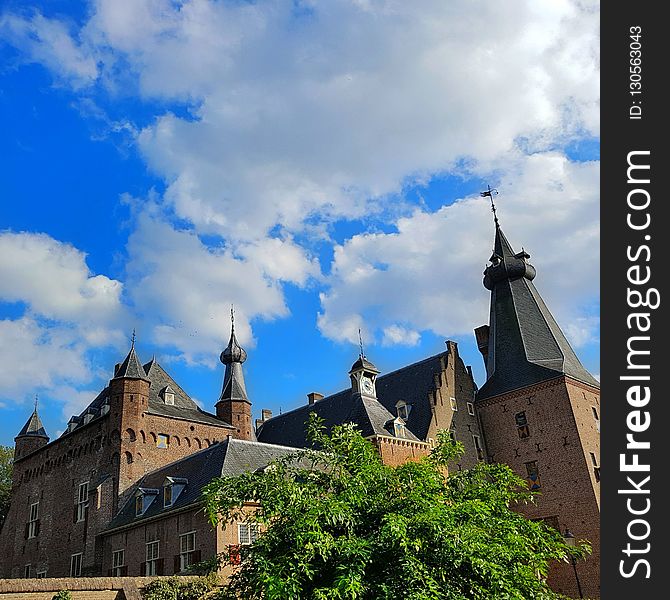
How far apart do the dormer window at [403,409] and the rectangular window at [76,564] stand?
61.9ft

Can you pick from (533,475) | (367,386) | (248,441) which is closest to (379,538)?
(248,441)

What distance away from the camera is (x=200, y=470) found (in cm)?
2956

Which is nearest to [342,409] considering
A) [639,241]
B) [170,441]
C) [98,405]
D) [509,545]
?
[170,441]

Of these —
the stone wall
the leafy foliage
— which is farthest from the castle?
the stone wall

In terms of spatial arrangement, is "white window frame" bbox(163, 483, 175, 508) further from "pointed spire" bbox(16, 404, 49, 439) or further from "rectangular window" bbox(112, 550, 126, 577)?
"pointed spire" bbox(16, 404, 49, 439)

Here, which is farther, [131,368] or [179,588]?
[131,368]

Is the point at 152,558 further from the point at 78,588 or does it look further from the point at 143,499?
the point at 78,588

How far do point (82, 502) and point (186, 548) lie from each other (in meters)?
11.8

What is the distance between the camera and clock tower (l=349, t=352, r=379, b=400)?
37.7 metres

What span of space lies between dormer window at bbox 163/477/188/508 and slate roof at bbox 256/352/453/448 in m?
8.33

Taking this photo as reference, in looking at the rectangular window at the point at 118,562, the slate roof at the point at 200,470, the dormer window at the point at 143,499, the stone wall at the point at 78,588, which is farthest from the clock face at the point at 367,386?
the stone wall at the point at 78,588

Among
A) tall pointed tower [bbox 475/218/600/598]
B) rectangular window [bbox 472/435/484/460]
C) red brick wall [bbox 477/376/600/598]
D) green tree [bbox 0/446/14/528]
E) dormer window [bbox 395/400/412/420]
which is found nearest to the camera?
red brick wall [bbox 477/376/600/598]

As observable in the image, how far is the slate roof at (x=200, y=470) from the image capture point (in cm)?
2834

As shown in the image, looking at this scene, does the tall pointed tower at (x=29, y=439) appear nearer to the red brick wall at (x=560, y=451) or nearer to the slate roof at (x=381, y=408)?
the slate roof at (x=381, y=408)
